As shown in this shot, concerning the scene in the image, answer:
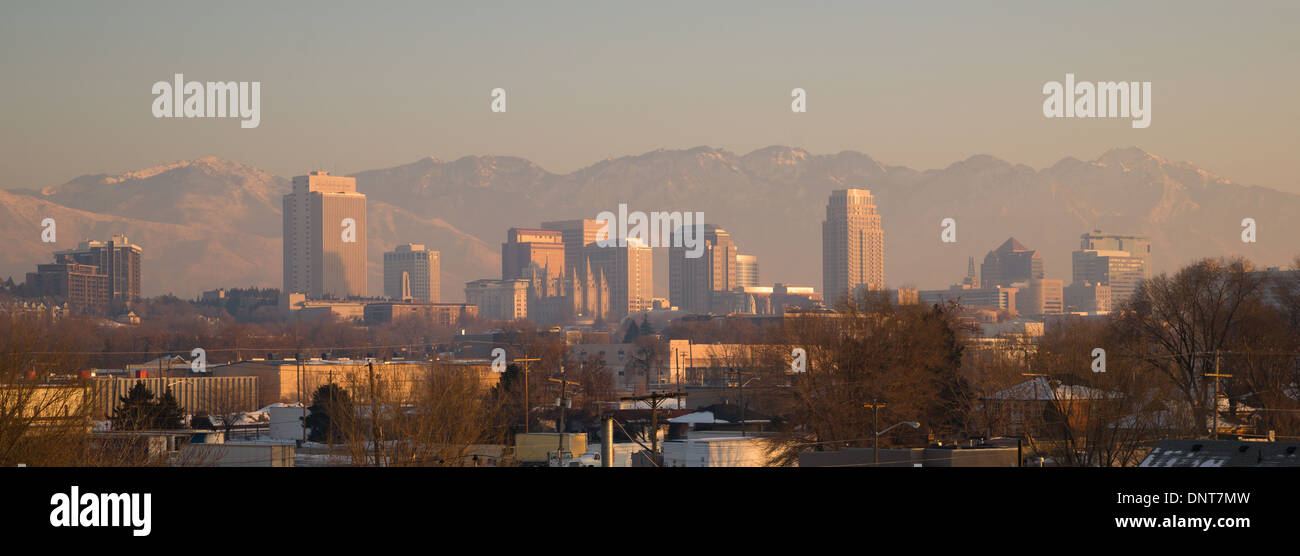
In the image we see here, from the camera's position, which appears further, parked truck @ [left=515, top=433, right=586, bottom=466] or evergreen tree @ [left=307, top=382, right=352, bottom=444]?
evergreen tree @ [left=307, top=382, right=352, bottom=444]

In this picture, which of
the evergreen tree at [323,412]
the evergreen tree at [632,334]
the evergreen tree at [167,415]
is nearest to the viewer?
the evergreen tree at [323,412]

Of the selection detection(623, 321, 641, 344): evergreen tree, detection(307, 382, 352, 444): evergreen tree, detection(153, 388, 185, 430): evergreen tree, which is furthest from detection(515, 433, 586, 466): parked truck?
detection(623, 321, 641, 344): evergreen tree

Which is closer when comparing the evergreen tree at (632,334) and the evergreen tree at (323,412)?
the evergreen tree at (323,412)

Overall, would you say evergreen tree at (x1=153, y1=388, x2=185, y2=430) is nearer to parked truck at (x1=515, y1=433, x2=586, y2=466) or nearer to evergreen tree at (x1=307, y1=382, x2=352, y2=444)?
evergreen tree at (x1=307, y1=382, x2=352, y2=444)

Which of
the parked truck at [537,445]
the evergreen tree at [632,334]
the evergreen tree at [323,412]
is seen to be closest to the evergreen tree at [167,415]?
the evergreen tree at [323,412]

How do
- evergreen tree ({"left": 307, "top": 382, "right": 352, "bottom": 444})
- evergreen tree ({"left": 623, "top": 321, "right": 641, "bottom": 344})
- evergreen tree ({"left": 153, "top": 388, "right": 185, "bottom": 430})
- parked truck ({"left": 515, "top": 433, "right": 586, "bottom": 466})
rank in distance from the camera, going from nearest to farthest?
parked truck ({"left": 515, "top": 433, "right": 586, "bottom": 466})
evergreen tree ({"left": 307, "top": 382, "right": 352, "bottom": 444})
evergreen tree ({"left": 153, "top": 388, "right": 185, "bottom": 430})
evergreen tree ({"left": 623, "top": 321, "right": 641, "bottom": 344})

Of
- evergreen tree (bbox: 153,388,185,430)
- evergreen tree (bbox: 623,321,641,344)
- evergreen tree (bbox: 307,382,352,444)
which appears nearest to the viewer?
evergreen tree (bbox: 307,382,352,444)

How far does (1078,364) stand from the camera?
5003cm

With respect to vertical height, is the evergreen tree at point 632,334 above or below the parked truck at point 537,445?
below

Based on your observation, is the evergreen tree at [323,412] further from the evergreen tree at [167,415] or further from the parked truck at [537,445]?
the parked truck at [537,445]

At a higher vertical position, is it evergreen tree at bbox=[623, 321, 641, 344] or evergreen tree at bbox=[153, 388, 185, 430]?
evergreen tree at bbox=[153, 388, 185, 430]
